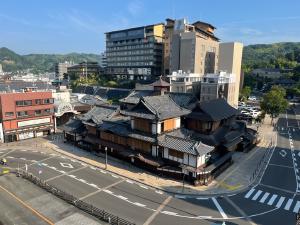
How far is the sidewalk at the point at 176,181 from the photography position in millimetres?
36000

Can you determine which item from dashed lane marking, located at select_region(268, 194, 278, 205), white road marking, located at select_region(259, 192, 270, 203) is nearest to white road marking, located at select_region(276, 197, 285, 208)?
dashed lane marking, located at select_region(268, 194, 278, 205)

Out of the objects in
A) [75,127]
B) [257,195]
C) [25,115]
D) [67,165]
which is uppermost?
[25,115]

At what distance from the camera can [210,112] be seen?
4469 centimetres

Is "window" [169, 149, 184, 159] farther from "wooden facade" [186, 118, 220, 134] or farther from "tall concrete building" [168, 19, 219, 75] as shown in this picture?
"tall concrete building" [168, 19, 219, 75]

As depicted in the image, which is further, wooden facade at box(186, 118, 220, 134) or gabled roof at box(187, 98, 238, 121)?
wooden facade at box(186, 118, 220, 134)

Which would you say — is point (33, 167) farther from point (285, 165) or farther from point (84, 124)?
point (285, 165)

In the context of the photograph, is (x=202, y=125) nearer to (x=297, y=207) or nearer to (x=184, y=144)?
(x=184, y=144)

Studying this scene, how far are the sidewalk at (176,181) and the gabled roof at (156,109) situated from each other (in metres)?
10.1

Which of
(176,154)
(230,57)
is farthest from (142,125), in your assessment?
(230,57)

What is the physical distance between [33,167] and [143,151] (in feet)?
68.2

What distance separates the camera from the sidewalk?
3600 cm

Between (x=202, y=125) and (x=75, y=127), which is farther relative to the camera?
(x=75, y=127)

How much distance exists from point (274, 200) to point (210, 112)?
1796cm

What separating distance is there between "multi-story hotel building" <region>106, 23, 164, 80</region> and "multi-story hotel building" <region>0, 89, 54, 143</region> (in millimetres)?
100673
